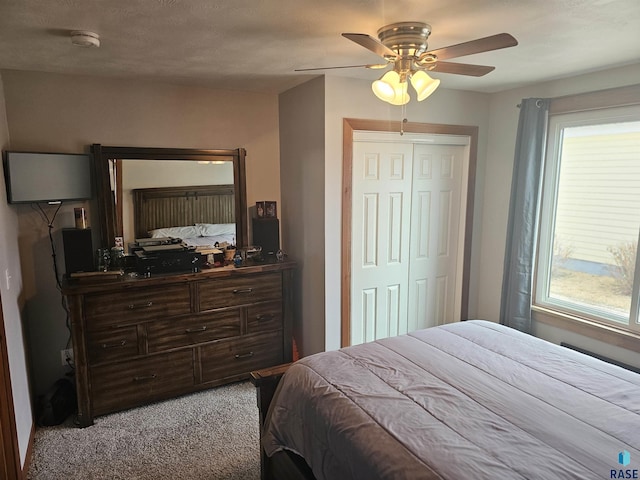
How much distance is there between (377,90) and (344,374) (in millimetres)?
1365

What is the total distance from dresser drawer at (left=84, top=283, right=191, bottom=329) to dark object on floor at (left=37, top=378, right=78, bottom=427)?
566 millimetres

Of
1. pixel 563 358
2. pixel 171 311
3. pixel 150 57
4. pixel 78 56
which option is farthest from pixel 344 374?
pixel 78 56

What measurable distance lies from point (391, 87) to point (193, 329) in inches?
87.6

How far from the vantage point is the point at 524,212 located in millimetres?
3305

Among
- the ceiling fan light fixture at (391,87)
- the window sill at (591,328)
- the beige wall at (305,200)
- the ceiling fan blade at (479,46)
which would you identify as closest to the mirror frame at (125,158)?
the beige wall at (305,200)

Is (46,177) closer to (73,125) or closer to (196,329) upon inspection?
(73,125)

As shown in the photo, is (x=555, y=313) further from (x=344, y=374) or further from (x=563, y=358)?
(x=344, y=374)

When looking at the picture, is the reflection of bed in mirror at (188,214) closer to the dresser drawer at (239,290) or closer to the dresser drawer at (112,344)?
the dresser drawer at (239,290)

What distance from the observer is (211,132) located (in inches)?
137

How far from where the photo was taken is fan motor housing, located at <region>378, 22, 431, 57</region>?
6.30 feet

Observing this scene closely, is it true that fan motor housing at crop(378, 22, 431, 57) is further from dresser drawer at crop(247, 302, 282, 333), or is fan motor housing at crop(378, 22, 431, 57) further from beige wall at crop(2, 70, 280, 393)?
dresser drawer at crop(247, 302, 282, 333)

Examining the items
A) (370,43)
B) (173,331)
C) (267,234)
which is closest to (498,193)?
(267,234)

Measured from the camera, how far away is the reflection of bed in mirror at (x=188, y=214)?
3275mm

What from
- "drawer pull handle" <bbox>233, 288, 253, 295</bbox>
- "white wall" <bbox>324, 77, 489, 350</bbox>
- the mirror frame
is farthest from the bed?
the mirror frame
